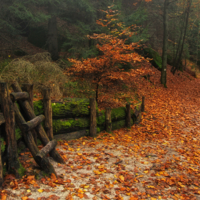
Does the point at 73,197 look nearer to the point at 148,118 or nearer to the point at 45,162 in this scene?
the point at 45,162

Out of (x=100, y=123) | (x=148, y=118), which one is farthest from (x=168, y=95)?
(x=100, y=123)

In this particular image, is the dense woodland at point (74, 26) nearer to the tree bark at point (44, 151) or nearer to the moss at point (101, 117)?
the moss at point (101, 117)

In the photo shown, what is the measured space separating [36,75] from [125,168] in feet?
16.1

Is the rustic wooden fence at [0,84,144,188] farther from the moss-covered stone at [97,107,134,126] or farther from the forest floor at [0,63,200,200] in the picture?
the forest floor at [0,63,200,200]

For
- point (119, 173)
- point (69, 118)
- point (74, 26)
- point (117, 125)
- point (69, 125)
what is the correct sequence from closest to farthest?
1. point (119, 173)
2. point (69, 125)
3. point (69, 118)
4. point (117, 125)
5. point (74, 26)

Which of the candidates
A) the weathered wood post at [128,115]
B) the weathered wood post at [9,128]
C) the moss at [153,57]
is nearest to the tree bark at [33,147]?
the weathered wood post at [9,128]

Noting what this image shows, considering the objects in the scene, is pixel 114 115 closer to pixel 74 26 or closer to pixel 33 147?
pixel 33 147

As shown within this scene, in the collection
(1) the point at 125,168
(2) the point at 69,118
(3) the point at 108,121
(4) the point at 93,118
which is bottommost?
(1) the point at 125,168

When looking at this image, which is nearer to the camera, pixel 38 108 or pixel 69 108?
pixel 38 108

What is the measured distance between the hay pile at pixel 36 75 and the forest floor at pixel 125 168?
7.87 ft

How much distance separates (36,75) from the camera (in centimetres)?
752

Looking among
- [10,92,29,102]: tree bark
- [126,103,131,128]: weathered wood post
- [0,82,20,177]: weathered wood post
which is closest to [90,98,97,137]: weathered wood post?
[126,103,131,128]: weathered wood post

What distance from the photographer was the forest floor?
3803 mm

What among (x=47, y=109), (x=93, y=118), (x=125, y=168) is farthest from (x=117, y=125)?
(x=47, y=109)
